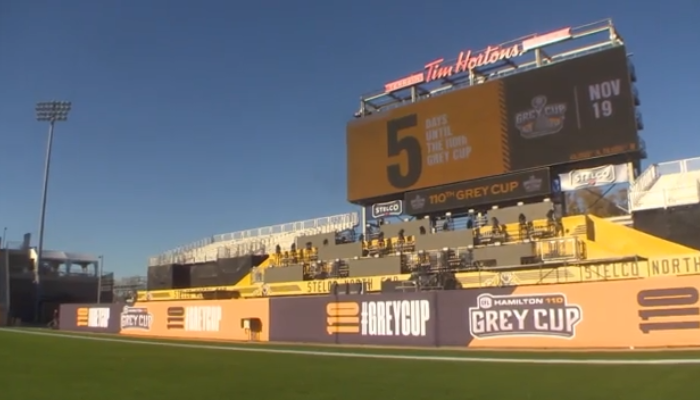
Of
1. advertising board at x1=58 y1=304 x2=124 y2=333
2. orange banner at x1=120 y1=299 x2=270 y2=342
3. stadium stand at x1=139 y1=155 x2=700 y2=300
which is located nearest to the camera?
stadium stand at x1=139 y1=155 x2=700 y2=300

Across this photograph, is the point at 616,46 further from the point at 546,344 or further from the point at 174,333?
the point at 174,333

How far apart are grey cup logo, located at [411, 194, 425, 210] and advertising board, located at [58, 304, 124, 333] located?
19.2m

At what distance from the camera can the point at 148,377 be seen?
13469mm

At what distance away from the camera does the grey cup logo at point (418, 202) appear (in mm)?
33844

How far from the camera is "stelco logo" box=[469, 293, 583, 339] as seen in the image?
1941cm

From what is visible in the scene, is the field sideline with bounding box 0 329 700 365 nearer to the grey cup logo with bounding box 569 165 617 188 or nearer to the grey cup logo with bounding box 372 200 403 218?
the grey cup logo with bounding box 569 165 617 188

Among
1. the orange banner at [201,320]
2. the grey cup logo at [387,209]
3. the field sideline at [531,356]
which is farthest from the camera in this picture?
the grey cup logo at [387,209]

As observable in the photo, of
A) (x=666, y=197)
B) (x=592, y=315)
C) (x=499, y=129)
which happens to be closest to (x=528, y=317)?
(x=592, y=315)

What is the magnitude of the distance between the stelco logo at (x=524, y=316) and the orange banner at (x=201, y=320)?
11415mm

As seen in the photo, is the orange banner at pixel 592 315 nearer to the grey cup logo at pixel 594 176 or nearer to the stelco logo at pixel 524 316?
the stelco logo at pixel 524 316

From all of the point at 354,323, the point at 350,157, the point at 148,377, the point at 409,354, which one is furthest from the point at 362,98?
the point at 148,377

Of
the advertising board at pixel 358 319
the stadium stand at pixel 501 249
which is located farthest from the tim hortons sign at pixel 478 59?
the advertising board at pixel 358 319

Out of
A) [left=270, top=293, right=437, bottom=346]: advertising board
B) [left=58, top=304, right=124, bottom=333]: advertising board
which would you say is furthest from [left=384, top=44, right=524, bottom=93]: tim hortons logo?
[left=58, top=304, right=124, bottom=333]: advertising board

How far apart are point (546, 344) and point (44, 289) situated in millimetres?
62135
